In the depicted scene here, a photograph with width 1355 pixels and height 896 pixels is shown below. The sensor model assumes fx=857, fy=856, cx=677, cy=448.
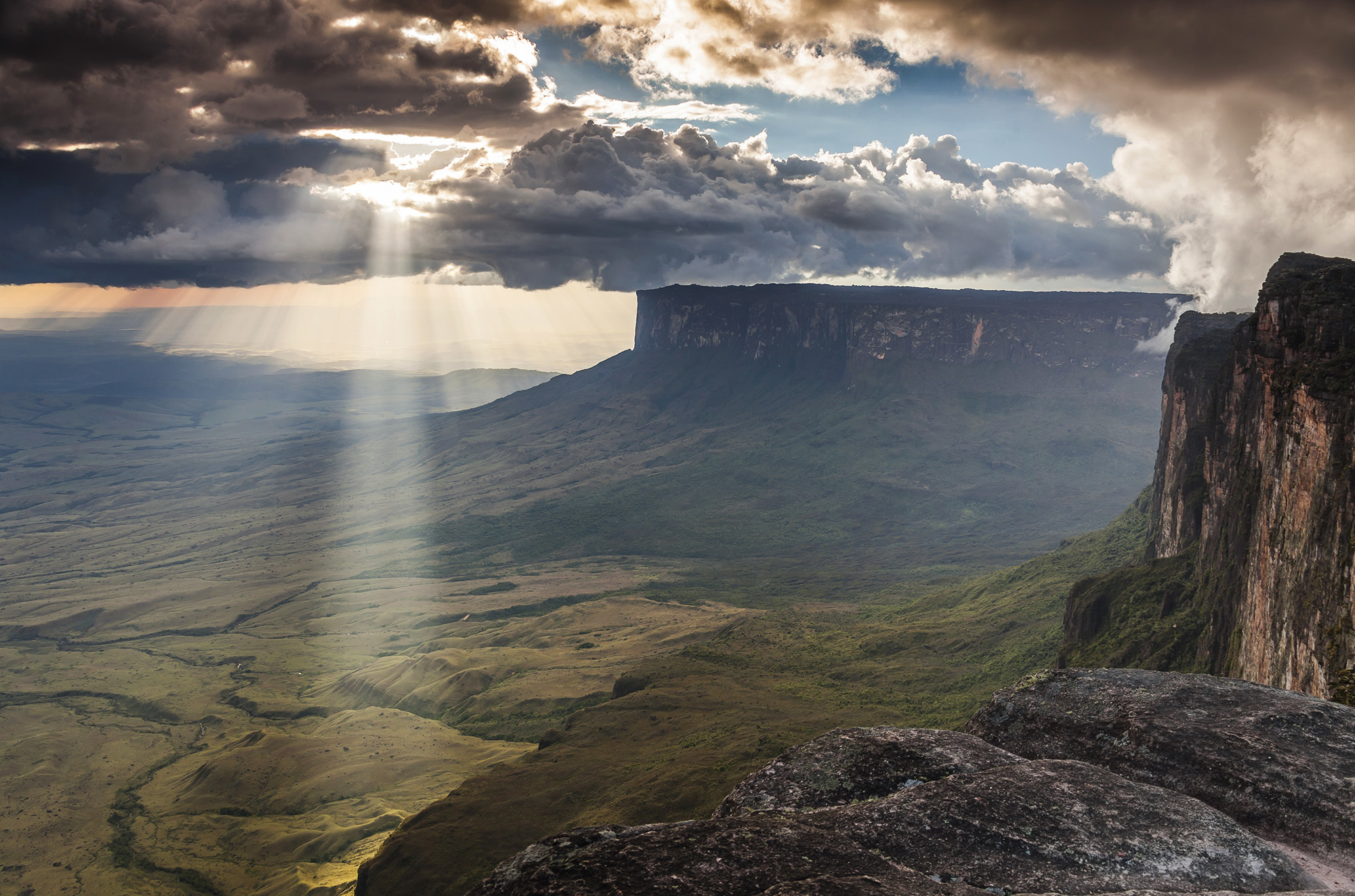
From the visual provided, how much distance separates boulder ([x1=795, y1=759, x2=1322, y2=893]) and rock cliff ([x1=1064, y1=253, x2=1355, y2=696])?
98.2 ft

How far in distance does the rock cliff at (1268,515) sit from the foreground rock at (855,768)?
30.3m

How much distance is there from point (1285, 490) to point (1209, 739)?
42780 mm

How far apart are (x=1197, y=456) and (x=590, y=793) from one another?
84.1 meters

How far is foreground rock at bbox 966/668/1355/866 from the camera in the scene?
20.8 metres

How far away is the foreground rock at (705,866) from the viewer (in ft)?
52.1

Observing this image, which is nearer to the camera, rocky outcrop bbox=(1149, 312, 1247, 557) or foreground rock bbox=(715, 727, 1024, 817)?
foreground rock bbox=(715, 727, 1024, 817)

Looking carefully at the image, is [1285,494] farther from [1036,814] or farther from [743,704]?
[743,704]

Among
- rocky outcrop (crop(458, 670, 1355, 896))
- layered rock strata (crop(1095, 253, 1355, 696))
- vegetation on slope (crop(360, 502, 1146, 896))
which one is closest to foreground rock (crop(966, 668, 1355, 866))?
rocky outcrop (crop(458, 670, 1355, 896))

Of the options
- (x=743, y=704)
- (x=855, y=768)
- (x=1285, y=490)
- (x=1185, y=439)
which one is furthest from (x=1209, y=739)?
(x=743, y=704)

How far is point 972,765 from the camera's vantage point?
2309 centimetres

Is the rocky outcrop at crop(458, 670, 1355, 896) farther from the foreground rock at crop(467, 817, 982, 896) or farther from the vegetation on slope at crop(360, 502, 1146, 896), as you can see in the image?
the vegetation on slope at crop(360, 502, 1146, 896)

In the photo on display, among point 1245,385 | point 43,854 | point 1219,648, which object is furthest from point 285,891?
point 1245,385

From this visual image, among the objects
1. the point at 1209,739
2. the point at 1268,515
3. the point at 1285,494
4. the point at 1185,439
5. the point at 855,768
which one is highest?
the point at 1285,494

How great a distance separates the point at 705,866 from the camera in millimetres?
16609
